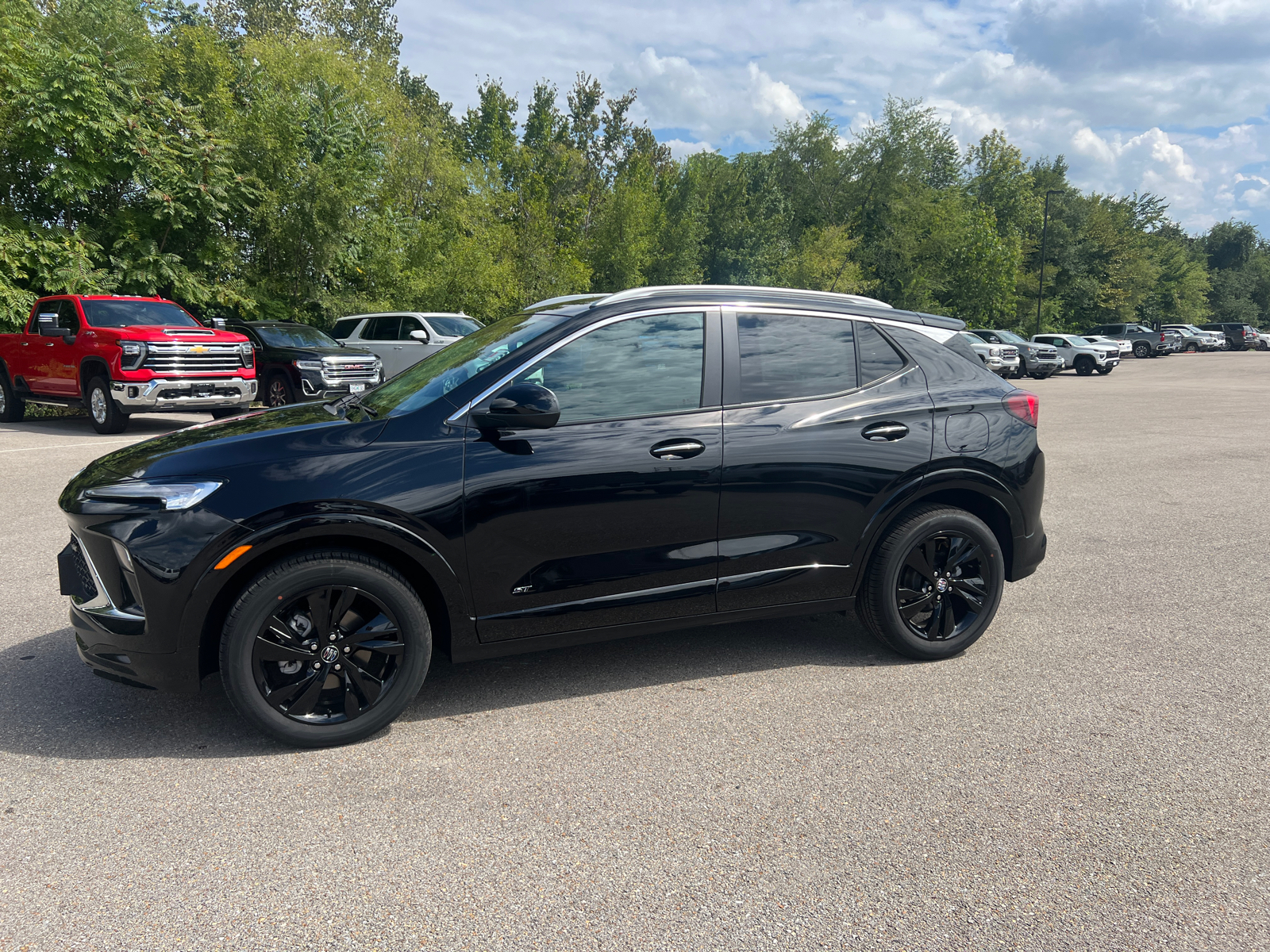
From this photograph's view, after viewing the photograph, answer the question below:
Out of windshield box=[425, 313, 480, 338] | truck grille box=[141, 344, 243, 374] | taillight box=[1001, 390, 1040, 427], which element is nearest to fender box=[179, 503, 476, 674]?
taillight box=[1001, 390, 1040, 427]

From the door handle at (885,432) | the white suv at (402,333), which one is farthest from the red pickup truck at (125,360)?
the door handle at (885,432)

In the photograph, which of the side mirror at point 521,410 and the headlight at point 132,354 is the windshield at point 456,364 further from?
the headlight at point 132,354

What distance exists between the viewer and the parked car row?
42.8 ft

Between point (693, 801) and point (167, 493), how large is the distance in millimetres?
2220

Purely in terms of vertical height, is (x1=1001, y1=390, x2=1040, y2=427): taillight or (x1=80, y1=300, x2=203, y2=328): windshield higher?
(x1=80, y1=300, x2=203, y2=328): windshield

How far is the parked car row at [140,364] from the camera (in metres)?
13.0

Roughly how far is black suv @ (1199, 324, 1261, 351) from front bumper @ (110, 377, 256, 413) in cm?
7079

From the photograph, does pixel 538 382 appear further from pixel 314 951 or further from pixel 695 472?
pixel 314 951

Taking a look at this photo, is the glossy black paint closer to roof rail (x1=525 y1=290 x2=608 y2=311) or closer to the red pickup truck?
roof rail (x1=525 y1=290 x2=608 y2=311)

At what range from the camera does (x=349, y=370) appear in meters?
16.5

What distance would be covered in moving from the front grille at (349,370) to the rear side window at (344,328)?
13.4ft

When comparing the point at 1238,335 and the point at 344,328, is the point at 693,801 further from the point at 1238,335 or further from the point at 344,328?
the point at 1238,335

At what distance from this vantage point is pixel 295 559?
11.0ft

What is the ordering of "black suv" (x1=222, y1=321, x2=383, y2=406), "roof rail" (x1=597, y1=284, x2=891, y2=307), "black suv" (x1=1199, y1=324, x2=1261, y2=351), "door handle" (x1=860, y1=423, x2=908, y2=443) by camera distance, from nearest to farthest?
"roof rail" (x1=597, y1=284, x2=891, y2=307), "door handle" (x1=860, y1=423, x2=908, y2=443), "black suv" (x1=222, y1=321, x2=383, y2=406), "black suv" (x1=1199, y1=324, x2=1261, y2=351)
